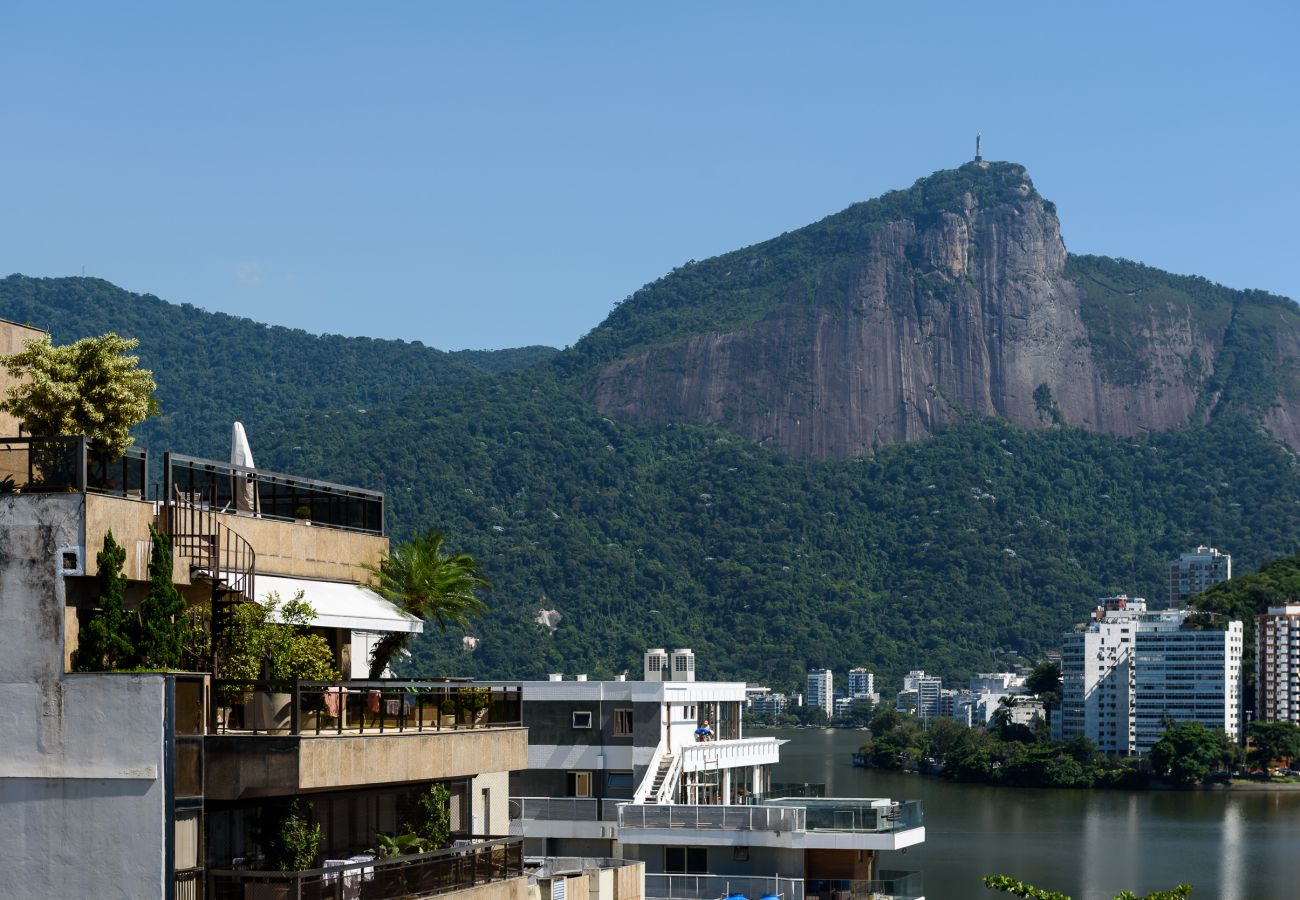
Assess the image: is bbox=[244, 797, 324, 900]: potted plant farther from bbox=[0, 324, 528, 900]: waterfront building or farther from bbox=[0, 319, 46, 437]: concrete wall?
bbox=[0, 319, 46, 437]: concrete wall

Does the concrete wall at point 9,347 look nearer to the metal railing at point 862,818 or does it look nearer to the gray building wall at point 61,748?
the gray building wall at point 61,748

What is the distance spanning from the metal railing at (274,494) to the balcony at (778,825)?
17187mm

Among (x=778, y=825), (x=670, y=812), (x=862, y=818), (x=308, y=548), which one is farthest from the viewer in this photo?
(x=670, y=812)

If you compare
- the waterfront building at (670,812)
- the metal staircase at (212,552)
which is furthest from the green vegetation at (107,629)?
the waterfront building at (670,812)

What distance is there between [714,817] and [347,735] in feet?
71.6

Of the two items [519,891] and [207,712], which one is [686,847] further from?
[207,712]

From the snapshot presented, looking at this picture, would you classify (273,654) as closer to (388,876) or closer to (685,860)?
(388,876)

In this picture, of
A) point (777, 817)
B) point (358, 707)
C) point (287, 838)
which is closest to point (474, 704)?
point (358, 707)

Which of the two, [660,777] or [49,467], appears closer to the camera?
[49,467]

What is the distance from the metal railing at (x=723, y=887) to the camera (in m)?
38.6

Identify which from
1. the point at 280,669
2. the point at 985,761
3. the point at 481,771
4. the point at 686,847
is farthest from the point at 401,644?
the point at 985,761

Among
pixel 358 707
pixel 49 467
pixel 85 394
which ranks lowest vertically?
pixel 358 707

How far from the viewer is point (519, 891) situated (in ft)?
70.3

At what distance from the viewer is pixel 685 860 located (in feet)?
130
